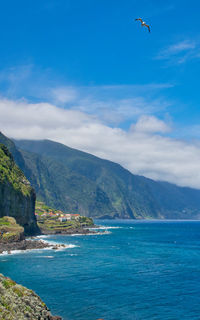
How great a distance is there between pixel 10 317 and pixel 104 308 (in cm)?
2190

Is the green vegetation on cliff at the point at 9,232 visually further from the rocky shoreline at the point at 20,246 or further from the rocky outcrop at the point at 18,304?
the rocky outcrop at the point at 18,304

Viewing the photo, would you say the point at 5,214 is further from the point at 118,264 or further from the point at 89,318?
the point at 89,318

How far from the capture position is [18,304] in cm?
3975

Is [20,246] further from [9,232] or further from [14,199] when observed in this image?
[14,199]

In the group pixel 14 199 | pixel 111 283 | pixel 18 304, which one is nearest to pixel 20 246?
pixel 14 199

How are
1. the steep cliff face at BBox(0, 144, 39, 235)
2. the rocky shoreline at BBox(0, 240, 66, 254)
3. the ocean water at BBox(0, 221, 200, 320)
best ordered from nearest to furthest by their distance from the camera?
the ocean water at BBox(0, 221, 200, 320) < the rocky shoreline at BBox(0, 240, 66, 254) < the steep cliff face at BBox(0, 144, 39, 235)

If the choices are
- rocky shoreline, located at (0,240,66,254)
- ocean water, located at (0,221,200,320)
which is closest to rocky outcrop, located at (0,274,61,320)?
ocean water, located at (0,221,200,320)

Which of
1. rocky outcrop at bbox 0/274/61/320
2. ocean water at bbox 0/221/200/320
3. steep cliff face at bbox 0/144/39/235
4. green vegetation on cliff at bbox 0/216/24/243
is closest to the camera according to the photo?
rocky outcrop at bbox 0/274/61/320

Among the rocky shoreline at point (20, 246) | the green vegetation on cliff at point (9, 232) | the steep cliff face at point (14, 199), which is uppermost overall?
the steep cliff face at point (14, 199)

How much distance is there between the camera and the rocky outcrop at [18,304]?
37325 mm

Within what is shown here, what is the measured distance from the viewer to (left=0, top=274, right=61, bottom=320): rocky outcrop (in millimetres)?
37325

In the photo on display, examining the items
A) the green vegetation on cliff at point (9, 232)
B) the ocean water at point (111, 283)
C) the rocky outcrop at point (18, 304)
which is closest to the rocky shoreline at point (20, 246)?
the green vegetation on cliff at point (9, 232)

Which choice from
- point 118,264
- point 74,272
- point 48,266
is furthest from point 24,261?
point 118,264

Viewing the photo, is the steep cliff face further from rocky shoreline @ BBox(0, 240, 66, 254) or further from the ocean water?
the ocean water
